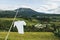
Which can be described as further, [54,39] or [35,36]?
[54,39]

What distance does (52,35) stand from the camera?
4709 cm

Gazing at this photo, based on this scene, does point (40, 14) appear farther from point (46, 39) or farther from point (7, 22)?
point (46, 39)

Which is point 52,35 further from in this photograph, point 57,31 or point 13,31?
point 13,31

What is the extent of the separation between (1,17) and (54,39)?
3097 centimetres

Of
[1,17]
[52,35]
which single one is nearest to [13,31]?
[52,35]

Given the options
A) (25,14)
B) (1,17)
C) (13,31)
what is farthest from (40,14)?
(13,31)

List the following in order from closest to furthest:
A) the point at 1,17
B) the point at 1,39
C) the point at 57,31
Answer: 1. the point at 1,39
2. the point at 57,31
3. the point at 1,17

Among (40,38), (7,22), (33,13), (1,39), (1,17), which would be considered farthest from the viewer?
(33,13)

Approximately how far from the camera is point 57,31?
5069 cm

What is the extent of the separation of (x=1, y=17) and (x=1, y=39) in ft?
117

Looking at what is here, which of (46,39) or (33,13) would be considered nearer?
(46,39)

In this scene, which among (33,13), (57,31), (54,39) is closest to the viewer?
(54,39)

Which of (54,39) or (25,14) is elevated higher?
(25,14)

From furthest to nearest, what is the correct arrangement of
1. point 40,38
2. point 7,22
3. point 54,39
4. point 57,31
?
point 7,22, point 57,31, point 54,39, point 40,38
